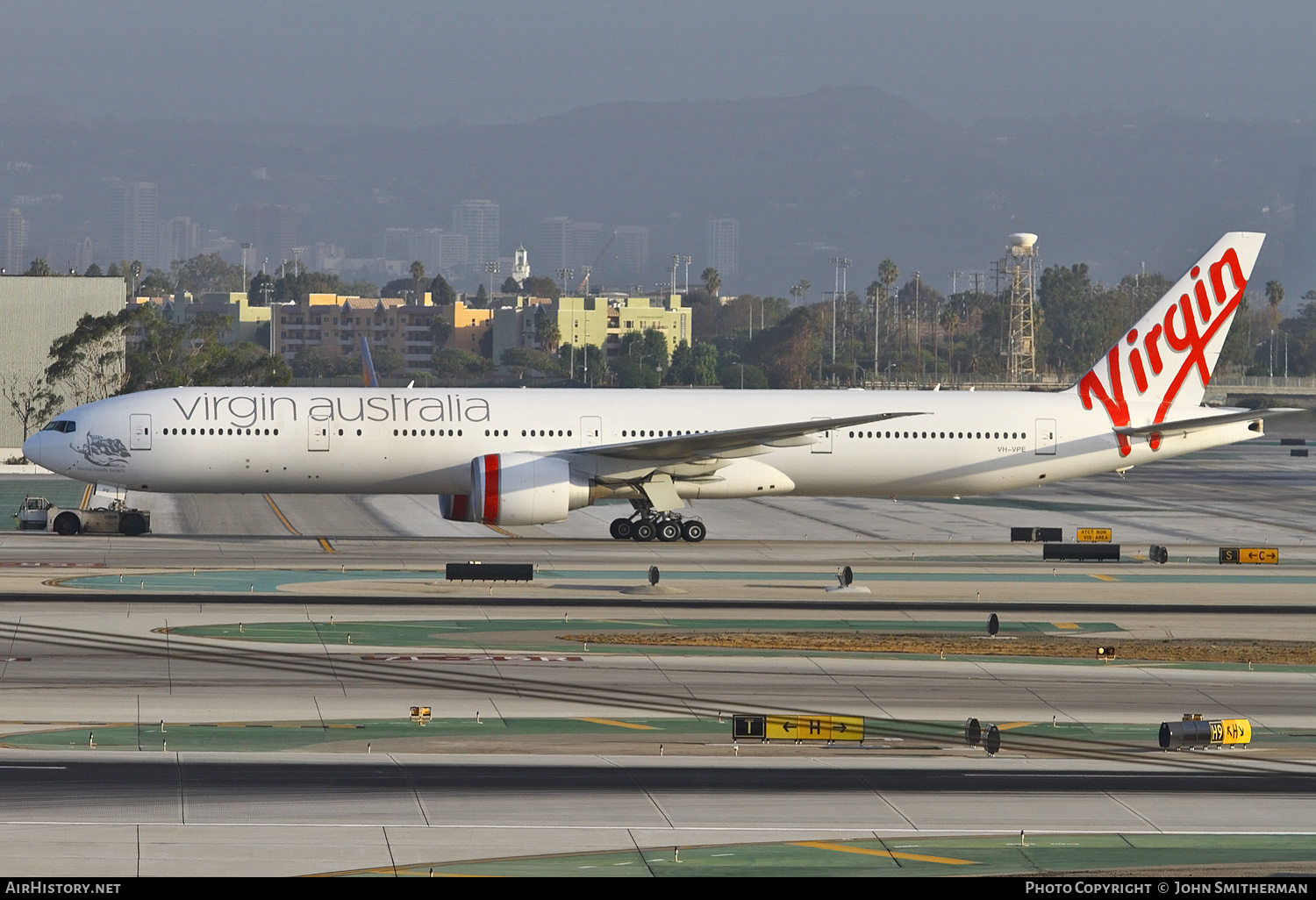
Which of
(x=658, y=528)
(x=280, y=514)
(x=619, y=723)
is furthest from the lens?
(x=280, y=514)

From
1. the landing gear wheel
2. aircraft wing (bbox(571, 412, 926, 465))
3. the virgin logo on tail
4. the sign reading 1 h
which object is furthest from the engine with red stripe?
the sign reading 1 h

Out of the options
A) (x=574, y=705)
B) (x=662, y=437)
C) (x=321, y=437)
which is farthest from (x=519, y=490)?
(x=574, y=705)

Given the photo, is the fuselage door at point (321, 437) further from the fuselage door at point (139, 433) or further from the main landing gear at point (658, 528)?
the main landing gear at point (658, 528)

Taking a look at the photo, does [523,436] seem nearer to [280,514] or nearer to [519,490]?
[519,490]

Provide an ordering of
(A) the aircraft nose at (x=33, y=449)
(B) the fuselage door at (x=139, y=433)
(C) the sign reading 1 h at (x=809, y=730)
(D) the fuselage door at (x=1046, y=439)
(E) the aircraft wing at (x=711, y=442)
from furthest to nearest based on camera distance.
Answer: (D) the fuselage door at (x=1046, y=439)
(A) the aircraft nose at (x=33, y=449)
(E) the aircraft wing at (x=711, y=442)
(B) the fuselage door at (x=139, y=433)
(C) the sign reading 1 h at (x=809, y=730)

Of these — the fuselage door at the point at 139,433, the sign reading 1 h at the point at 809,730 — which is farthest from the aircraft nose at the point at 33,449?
the sign reading 1 h at the point at 809,730

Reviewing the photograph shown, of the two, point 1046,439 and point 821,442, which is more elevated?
point 1046,439

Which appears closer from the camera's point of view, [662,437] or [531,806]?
[531,806]

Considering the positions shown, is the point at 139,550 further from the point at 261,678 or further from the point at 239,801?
the point at 239,801
